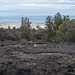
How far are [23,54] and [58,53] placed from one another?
10.2 ft

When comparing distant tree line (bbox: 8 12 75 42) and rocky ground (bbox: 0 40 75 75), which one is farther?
distant tree line (bbox: 8 12 75 42)

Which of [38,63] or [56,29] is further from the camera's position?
[56,29]

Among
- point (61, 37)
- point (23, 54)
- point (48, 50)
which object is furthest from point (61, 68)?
point (61, 37)

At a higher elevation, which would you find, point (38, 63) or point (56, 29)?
point (56, 29)

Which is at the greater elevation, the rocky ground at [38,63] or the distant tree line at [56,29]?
the distant tree line at [56,29]

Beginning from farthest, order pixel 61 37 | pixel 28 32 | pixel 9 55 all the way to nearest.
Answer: pixel 28 32 → pixel 61 37 → pixel 9 55

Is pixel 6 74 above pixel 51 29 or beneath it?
beneath

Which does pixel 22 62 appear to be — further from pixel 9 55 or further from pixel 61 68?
pixel 61 68

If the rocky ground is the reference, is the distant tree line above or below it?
above

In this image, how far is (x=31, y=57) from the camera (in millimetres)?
14617

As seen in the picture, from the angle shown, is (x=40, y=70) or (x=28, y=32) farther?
(x=28, y=32)

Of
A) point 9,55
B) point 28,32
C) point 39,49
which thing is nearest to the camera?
point 9,55

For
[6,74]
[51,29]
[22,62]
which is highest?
[51,29]

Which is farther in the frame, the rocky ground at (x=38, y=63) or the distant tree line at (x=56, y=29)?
the distant tree line at (x=56, y=29)
